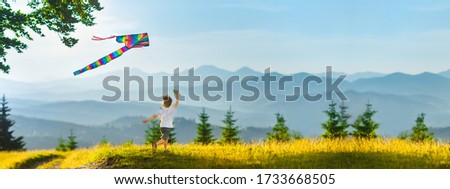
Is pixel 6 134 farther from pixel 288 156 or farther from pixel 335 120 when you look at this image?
pixel 288 156

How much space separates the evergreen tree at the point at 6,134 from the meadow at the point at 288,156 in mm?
15663

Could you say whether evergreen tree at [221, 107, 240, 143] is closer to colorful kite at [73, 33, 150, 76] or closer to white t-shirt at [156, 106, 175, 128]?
colorful kite at [73, 33, 150, 76]

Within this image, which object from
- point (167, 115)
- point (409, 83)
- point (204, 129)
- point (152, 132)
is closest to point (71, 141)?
point (152, 132)

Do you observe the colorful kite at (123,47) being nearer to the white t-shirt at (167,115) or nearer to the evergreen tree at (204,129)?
the white t-shirt at (167,115)

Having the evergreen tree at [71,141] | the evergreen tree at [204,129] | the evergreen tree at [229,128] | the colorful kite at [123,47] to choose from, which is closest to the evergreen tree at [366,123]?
the evergreen tree at [229,128]

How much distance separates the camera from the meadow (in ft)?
44.6

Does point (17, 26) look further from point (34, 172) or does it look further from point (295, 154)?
point (295, 154)

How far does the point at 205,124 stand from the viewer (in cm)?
2583

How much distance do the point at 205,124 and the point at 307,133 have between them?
10.5 metres

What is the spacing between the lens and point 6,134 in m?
29.5

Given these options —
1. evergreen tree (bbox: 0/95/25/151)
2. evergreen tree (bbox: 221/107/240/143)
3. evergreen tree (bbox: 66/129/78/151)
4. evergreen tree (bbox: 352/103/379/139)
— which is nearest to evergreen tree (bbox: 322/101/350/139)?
evergreen tree (bbox: 352/103/379/139)

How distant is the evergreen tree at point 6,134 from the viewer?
2925cm

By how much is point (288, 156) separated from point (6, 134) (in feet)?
66.3

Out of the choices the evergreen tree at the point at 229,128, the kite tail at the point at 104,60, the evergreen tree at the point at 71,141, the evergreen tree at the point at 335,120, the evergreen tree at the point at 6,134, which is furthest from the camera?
the evergreen tree at the point at 71,141
